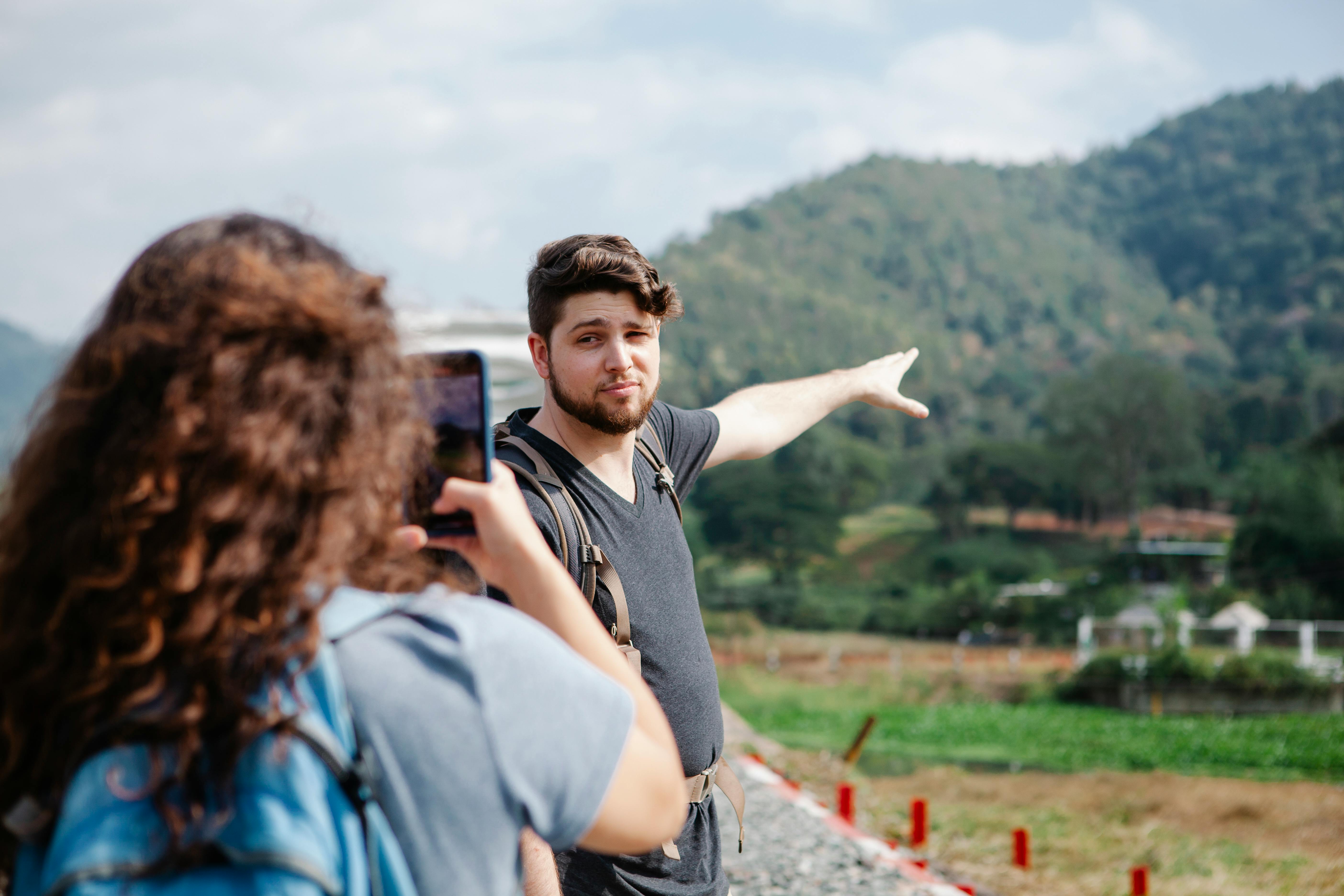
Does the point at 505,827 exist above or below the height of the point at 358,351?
below

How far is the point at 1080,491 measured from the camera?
76625mm

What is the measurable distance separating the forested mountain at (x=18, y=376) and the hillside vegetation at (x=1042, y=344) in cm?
4427

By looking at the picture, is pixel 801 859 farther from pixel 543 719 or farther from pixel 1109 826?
pixel 1109 826

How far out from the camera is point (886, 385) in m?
2.78

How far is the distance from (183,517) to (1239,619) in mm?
36069

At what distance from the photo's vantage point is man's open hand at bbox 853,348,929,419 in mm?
2730

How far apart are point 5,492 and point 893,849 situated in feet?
21.5

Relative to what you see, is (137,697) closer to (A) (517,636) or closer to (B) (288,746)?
(B) (288,746)

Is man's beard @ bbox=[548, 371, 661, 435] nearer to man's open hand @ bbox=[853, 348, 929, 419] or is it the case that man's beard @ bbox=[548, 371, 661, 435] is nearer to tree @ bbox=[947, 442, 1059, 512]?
man's open hand @ bbox=[853, 348, 929, 419]

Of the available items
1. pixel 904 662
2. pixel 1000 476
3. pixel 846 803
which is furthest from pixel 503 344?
pixel 1000 476

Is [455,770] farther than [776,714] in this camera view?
No

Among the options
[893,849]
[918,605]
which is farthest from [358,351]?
[918,605]

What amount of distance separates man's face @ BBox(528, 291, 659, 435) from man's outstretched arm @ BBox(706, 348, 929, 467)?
0.39m

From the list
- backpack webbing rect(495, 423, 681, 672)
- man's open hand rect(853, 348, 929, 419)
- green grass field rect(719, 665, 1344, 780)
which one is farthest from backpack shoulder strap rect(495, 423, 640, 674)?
green grass field rect(719, 665, 1344, 780)
